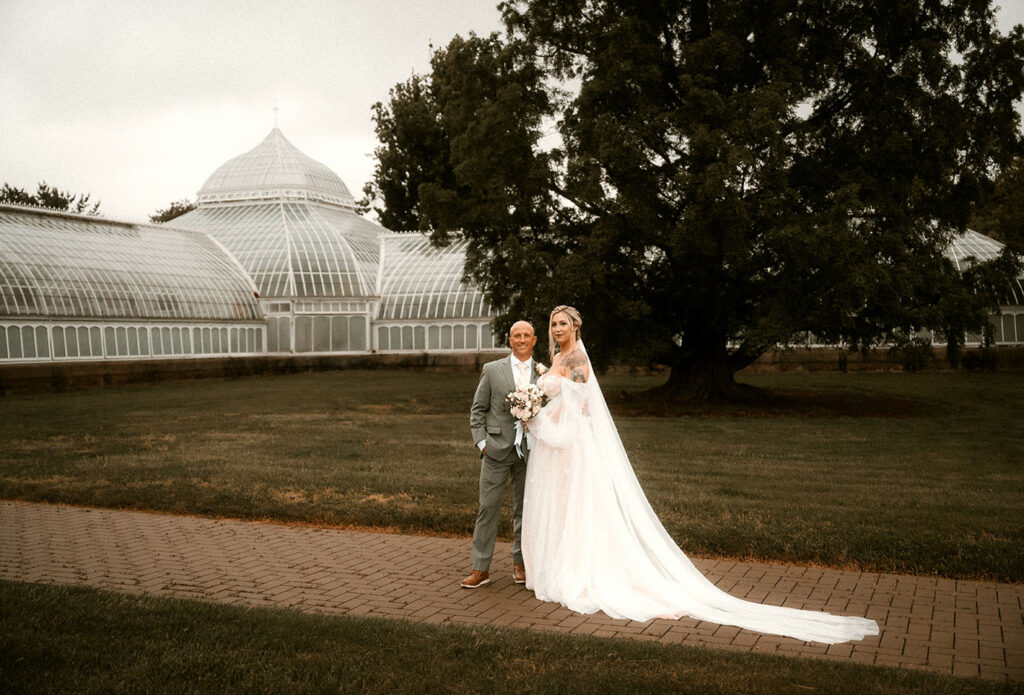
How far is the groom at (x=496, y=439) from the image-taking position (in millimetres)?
6941

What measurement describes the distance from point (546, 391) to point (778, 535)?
2.80m

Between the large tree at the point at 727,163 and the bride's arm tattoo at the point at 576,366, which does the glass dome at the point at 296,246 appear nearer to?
the large tree at the point at 727,163

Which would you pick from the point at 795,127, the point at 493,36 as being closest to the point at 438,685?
the point at 795,127

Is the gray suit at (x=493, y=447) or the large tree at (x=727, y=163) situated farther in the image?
the large tree at (x=727, y=163)

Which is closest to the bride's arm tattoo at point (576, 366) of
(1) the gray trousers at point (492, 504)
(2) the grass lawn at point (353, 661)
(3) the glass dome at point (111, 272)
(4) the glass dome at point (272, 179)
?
(1) the gray trousers at point (492, 504)

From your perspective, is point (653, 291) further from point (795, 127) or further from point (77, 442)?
point (77, 442)

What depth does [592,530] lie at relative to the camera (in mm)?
6754

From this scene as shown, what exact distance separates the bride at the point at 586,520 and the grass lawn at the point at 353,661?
0.98 metres

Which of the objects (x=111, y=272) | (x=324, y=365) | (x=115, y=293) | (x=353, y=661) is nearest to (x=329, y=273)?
(x=324, y=365)

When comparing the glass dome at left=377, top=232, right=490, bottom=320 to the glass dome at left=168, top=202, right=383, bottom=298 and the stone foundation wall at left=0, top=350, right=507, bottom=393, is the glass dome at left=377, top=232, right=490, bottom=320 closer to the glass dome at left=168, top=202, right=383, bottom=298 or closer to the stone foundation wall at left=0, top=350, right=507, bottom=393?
the glass dome at left=168, top=202, right=383, bottom=298

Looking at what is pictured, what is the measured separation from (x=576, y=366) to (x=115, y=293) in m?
31.4

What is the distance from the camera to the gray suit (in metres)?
6.96

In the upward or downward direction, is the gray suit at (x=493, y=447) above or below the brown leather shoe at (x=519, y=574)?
above

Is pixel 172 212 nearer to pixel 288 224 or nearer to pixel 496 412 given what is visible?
pixel 288 224
